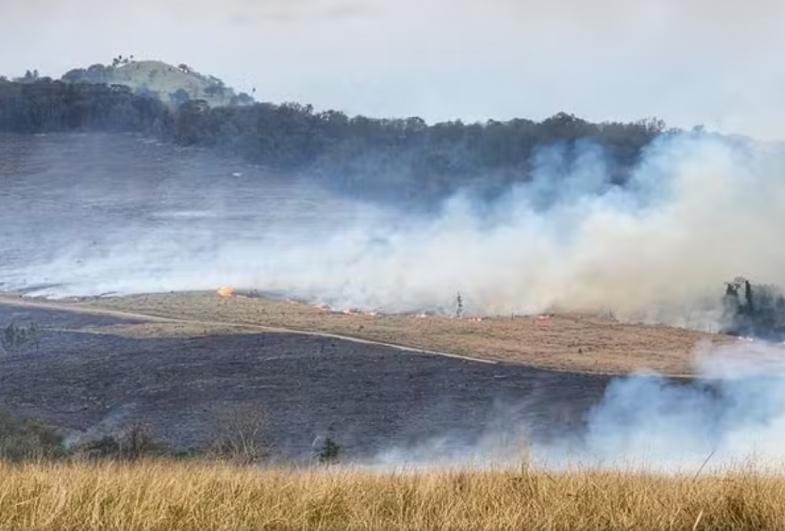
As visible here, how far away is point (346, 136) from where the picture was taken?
26047 millimetres

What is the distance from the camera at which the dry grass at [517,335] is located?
1426cm

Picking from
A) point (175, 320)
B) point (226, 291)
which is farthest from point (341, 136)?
point (175, 320)

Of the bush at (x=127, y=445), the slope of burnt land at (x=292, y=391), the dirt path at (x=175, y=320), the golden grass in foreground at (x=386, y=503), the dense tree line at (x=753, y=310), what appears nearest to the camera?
the golden grass in foreground at (x=386, y=503)

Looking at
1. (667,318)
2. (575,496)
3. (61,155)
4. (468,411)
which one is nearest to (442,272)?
(667,318)

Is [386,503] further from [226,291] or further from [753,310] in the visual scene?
[226,291]

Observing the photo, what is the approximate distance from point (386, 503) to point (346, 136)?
20934 mm

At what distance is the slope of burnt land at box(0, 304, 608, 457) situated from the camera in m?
12.6

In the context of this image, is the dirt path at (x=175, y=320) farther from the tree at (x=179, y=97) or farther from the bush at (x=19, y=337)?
the tree at (x=179, y=97)

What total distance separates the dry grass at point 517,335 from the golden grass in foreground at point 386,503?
7.89 m

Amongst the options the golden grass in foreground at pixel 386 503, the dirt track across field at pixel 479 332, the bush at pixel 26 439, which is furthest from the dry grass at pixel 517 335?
the golden grass in foreground at pixel 386 503

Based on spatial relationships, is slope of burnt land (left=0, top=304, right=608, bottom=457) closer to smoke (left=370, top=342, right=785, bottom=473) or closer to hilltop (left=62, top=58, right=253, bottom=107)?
smoke (left=370, top=342, right=785, bottom=473)

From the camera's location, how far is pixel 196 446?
39.0 ft

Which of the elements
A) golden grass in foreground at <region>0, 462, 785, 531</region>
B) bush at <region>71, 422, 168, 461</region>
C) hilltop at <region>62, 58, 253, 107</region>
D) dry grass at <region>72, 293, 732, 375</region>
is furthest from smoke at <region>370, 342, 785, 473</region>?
hilltop at <region>62, 58, 253, 107</region>

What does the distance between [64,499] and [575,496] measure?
3.04 m
